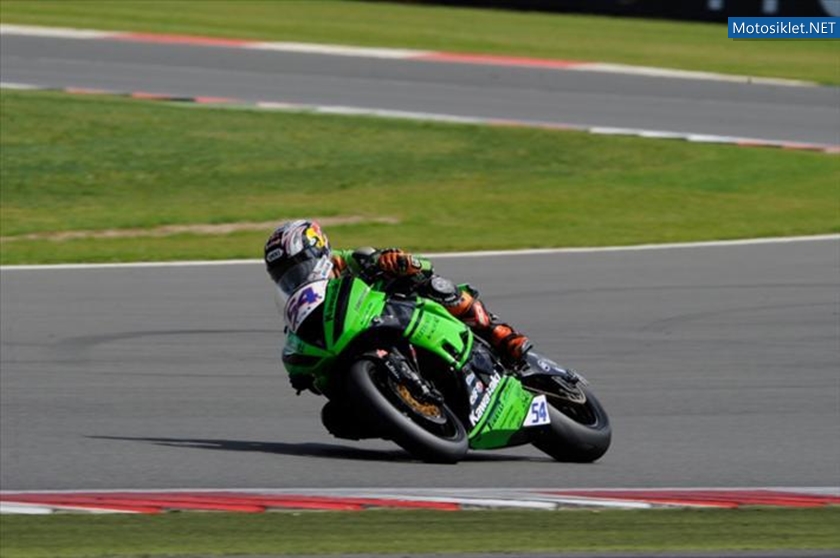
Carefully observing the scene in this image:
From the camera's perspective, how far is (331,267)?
8.13m

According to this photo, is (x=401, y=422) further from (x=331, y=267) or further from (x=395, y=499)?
(x=331, y=267)

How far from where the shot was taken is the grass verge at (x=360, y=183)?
15.6m

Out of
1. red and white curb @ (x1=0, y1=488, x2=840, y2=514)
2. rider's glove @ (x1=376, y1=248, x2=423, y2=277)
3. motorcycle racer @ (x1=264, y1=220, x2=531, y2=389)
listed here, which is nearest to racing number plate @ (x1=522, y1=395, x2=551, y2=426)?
motorcycle racer @ (x1=264, y1=220, x2=531, y2=389)

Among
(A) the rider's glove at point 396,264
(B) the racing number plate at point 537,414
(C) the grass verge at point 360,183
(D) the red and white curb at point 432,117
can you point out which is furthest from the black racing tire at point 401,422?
(D) the red and white curb at point 432,117

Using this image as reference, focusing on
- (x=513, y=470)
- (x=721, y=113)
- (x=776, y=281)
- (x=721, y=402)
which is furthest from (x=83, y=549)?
(x=721, y=113)

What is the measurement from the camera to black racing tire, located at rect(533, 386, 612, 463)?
825 cm

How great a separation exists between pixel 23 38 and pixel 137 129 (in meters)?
6.47

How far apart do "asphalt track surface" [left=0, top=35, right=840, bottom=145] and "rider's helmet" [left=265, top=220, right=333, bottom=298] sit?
1357 centimetres

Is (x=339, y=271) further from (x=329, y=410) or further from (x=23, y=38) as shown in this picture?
(x=23, y=38)

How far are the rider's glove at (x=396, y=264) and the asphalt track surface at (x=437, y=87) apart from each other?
44.5ft

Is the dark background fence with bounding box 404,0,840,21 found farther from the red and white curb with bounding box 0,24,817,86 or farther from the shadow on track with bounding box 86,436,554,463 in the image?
the shadow on track with bounding box 86,436,554,463

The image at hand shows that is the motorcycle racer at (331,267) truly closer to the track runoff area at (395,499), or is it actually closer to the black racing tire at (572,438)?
the black racing tire at (572,438)

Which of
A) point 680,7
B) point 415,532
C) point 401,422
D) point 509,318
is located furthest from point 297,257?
point 680,7

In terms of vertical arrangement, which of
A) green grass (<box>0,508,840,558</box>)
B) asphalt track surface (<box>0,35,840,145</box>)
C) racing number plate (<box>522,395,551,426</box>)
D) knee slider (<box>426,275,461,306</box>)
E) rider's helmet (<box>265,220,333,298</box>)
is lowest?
green grass (<box>0,508,840,558</box>)
